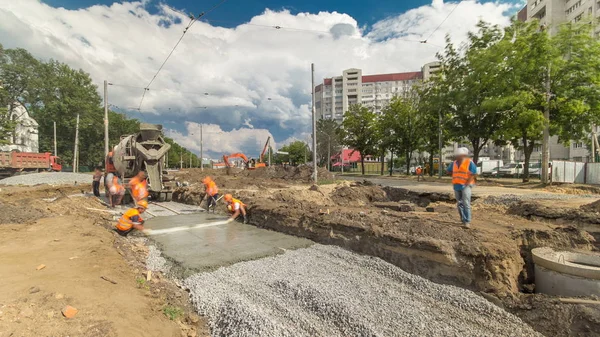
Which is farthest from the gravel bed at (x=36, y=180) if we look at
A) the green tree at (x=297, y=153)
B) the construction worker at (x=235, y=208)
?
the green tree at (x=297, y=153)

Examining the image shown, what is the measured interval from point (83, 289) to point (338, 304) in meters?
3.09

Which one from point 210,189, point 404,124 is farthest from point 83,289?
point 404,124

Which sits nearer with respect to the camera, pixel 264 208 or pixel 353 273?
pixel 353 273

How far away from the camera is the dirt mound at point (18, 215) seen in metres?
7.40

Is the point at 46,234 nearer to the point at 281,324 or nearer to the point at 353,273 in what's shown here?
the point at 281,324

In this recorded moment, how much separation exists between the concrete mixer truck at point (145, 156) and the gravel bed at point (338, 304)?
847 cm

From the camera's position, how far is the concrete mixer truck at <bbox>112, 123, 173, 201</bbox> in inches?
456

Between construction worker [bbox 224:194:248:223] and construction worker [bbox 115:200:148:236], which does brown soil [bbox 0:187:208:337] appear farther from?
construction worker [bbox 224:194:248:223]

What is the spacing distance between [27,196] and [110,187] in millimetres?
6719

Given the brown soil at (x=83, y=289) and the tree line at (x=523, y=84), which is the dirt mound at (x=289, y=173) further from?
the brown soil at (x=83, y=289)

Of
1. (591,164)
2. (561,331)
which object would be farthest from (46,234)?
(591,164)

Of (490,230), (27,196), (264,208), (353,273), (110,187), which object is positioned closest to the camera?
(353,273)

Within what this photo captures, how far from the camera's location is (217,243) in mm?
6363

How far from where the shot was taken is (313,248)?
19.7 feet
